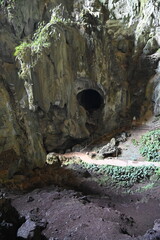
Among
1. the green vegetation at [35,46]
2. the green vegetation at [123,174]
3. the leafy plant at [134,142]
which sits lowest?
the green vegetation at [123,174]

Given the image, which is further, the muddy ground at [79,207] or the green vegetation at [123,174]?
the green vegetation at [123,174]

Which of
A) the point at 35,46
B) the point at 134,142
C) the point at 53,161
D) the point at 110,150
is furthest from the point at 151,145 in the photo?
the point at 35,46

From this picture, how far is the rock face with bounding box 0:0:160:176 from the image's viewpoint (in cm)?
1717

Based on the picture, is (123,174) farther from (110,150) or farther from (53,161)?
(53,161)

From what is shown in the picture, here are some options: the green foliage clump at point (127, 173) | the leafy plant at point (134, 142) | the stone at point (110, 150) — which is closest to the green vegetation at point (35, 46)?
the stone at point (110, 150)

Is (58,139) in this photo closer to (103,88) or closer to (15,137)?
(103,88)

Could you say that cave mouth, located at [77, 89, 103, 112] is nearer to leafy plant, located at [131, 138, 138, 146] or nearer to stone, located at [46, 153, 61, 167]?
leafy plant, located at [131, 138, 138, 146]

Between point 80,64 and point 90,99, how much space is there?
173 inches

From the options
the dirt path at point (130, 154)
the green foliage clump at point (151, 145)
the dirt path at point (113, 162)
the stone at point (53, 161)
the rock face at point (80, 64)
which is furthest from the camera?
the rock face at point (80, 64)

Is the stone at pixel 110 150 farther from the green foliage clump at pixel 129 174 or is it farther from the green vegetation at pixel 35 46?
the green vegetation at pixel 35 46

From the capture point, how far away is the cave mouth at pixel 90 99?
2095cm

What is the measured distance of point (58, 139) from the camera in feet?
61.7

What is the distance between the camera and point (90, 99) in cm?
2223

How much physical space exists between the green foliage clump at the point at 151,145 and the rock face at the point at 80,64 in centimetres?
309
